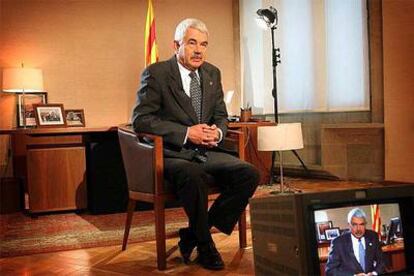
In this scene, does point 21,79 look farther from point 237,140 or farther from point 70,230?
point 237,140

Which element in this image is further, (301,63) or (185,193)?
(301,63)

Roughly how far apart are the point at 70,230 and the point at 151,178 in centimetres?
104

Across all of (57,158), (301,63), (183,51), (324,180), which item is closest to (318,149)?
(324,180)

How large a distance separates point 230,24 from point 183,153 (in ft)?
13.0

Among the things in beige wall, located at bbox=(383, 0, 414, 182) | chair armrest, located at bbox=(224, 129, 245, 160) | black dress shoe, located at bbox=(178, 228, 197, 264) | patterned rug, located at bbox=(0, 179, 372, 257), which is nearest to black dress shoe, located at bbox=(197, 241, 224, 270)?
black dress shoe, located at bbox=(178, 228, 197, 264)

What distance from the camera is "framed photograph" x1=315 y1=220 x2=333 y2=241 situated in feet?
3.92

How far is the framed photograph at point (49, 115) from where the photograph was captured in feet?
12.9

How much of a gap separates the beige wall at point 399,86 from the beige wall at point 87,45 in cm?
238

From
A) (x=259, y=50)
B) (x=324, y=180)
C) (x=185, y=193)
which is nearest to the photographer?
(x=185, y=193)

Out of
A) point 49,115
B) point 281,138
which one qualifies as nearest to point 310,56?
point 281,138

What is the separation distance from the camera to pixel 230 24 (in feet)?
19.2

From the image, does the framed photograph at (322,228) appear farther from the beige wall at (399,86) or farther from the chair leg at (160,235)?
the beige wall at (399,86)

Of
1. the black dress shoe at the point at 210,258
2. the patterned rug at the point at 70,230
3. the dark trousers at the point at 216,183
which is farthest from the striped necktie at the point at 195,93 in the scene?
the patterned rug at the point at 70,230

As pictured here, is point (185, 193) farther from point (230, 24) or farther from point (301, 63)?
point (230, 24)
